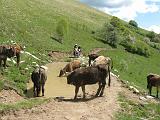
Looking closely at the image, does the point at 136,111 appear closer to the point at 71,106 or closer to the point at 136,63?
the point at 71,106

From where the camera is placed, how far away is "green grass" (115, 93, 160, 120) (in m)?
23.0

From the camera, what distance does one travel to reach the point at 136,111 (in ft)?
79.0

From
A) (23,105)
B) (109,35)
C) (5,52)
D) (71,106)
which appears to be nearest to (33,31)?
(109,35)

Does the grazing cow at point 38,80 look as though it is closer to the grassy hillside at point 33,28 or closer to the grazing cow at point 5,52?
the grazing cow at point 5,52

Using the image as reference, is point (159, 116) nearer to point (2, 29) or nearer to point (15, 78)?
point (15, 78)

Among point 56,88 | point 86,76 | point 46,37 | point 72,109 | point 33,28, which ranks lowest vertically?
point 72,109

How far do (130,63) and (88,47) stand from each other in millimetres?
7055

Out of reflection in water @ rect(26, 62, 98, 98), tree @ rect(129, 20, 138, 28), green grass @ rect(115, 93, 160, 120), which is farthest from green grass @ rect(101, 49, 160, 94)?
tree @ rect(129, 20, 138, 28)

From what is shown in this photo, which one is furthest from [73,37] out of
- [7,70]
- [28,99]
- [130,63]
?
[28,99]

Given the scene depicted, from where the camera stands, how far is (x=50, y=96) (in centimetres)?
Result: 2623

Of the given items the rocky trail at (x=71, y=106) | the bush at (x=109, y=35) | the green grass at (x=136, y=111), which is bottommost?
the green grass at (x=136, y=111)

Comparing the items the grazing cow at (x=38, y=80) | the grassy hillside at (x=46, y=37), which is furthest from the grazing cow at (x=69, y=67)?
the grazing cow at (x=38, y=80)

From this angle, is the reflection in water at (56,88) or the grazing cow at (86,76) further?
the reflection in water at (56,88)

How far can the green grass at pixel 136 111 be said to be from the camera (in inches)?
904
